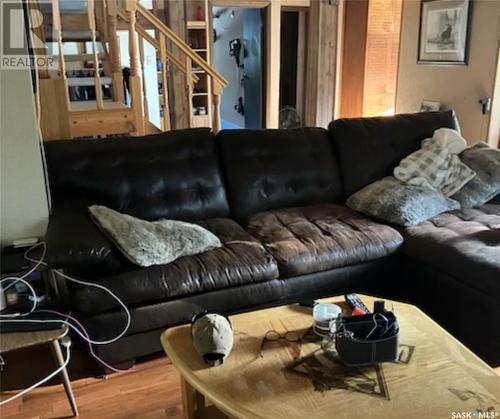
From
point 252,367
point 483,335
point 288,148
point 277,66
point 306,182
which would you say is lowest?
point 483,335

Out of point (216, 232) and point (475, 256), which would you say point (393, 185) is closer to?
point (475, 256)

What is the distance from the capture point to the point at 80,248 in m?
1.99

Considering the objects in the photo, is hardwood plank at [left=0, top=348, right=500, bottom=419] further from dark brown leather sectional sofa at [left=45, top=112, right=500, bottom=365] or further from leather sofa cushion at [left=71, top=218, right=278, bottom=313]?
leather sofa cushion at [left=71, top=218, right=278, bottom=313]

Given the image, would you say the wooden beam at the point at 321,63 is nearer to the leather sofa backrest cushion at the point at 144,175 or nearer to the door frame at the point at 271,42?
the door frame at the point at 271,42

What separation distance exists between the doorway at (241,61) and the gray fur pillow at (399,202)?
3977mm

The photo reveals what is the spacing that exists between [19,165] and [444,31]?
398cm

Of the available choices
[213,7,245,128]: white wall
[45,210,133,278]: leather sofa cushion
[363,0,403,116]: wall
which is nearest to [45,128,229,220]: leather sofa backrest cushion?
[45,210,133,278]: leather sofa cushion

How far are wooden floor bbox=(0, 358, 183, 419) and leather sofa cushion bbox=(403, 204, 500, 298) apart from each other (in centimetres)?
136

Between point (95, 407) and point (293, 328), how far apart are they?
91 centimetres

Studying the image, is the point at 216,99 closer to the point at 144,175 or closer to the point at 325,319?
the point at 144,175

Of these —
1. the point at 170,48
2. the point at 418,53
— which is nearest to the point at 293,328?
the point at 418,53

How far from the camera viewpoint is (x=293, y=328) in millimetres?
1679

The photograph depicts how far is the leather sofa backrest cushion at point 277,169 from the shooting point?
9.36 feet

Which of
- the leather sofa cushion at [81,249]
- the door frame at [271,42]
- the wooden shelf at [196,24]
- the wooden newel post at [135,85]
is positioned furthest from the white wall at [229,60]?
the leather sofa cushion at [81,249]
